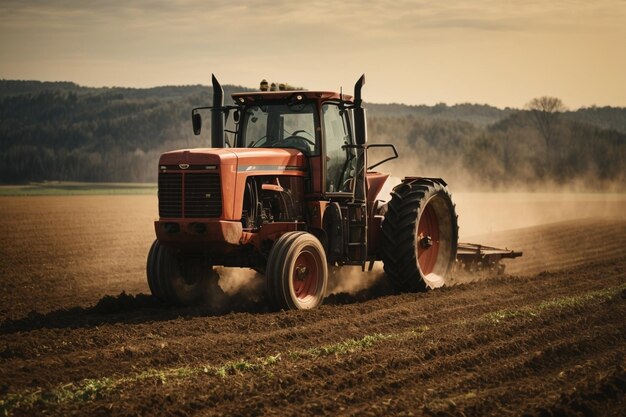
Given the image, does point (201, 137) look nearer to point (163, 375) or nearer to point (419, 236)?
point (419, 236)

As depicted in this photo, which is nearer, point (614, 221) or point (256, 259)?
point (256, 259)

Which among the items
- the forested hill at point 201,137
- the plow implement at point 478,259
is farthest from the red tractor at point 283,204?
the forested hill at point 201,137

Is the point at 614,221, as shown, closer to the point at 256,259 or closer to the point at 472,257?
the point at 472,257

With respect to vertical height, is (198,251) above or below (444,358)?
above

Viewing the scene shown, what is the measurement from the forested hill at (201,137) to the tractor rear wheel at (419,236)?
26.1 meters

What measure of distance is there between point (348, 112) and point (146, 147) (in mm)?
105167

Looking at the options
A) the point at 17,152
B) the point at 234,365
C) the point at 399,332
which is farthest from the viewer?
the point at 17,152

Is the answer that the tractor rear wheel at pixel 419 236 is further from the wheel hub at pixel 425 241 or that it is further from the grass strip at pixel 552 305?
the grass strip at pixel 552 305

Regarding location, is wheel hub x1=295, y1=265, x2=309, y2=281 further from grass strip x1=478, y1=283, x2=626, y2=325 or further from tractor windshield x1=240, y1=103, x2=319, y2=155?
grass strip x1=478, y1=283, x2=626, y2=325

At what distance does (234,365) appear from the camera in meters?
7.42

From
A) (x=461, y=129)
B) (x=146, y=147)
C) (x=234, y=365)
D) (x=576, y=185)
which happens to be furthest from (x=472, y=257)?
(x=146, y=147)

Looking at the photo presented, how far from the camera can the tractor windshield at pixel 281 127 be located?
436 inches

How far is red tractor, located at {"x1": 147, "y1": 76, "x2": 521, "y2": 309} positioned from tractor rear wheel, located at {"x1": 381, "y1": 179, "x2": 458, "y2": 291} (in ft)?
0.07

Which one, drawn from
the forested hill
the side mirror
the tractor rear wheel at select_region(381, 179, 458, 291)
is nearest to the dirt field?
the tractor rear wheel at select_region(381, 179, 458, 291)
